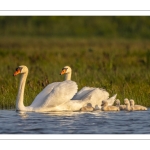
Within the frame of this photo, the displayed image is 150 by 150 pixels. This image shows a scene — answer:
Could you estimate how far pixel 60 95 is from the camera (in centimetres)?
1714

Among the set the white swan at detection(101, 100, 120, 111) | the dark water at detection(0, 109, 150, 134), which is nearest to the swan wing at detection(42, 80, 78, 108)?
the dark water at detection(0, 109, 150, 134)

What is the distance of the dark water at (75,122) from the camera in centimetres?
1491

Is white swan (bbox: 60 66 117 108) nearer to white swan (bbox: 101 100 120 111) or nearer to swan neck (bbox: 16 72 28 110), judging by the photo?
white swan (bbox: 101 100 120 111)

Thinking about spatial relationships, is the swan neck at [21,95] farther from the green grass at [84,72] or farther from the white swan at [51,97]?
the green grass at [84,72]

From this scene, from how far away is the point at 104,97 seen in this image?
58.2 feet

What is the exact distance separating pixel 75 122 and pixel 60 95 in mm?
1547

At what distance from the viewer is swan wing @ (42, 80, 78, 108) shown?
1711 centimetres

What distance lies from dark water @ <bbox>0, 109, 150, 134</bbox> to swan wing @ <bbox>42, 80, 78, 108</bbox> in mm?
258

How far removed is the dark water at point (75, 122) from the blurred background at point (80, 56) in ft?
4.13

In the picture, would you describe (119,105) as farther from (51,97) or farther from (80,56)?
(80,56)

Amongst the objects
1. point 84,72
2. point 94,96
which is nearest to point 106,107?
point 94,96

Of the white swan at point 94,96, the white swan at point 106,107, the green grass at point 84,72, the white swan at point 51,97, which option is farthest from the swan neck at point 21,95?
the white swan at point 106,107
